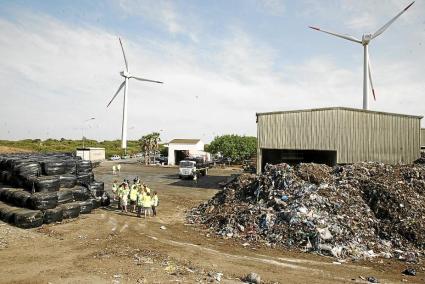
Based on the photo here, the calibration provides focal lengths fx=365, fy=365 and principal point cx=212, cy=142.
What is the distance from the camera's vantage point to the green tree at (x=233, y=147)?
225 ft

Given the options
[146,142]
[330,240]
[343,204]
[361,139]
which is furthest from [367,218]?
[146,142]

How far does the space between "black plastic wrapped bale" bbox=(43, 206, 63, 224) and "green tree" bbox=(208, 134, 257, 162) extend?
52258 mm

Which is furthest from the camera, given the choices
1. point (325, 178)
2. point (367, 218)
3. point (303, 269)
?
point (325, 178)

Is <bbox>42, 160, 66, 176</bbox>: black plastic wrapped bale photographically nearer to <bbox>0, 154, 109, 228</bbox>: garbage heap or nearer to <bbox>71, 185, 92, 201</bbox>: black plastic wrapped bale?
<bbox>0, 154, 109, 228</bbox>: garbage heap

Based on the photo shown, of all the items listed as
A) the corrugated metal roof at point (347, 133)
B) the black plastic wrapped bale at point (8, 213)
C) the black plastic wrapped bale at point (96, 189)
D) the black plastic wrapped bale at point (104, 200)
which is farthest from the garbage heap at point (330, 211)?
the black plastic wrapped bale at point (8, 213)

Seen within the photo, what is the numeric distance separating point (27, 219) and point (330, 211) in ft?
42.9

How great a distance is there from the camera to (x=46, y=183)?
1742 centimetres

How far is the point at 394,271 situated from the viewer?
39.1ft

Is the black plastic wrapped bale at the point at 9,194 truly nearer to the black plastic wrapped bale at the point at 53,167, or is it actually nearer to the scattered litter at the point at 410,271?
the black plastic wrapped bale at the point at 53,167

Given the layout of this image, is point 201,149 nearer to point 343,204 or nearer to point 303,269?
point 343,204

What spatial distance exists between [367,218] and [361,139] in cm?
1238

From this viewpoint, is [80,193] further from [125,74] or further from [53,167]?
[125,74]

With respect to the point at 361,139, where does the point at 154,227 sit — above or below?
below

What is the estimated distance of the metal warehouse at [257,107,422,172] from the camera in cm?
2667
